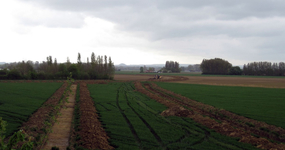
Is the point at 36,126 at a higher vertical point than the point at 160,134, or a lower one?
higher

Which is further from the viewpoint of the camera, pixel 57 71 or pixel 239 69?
pixel 239 69

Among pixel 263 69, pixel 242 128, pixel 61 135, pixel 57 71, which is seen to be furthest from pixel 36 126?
pixel 263 69

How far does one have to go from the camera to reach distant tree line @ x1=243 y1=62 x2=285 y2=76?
111m

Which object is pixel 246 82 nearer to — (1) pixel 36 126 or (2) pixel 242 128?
(2) pixel 242 128

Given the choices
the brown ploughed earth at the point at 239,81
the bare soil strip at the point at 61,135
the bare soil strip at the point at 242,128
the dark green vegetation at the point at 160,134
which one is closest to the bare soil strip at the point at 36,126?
the bare soil strip at the point at 61,135

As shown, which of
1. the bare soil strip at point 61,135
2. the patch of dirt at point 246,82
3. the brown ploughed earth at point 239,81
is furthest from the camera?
the brown ploughed earth at point 239,81

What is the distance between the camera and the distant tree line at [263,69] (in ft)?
365

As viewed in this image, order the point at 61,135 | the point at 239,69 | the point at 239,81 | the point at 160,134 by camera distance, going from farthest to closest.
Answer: the point at 239,69
the point at 239,81
the point at 160,134
the point at 61,135

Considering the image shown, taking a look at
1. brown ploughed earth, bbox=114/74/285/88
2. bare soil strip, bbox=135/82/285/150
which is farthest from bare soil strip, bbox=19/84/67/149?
brown ploughed earth, bbox=114/74/285/88

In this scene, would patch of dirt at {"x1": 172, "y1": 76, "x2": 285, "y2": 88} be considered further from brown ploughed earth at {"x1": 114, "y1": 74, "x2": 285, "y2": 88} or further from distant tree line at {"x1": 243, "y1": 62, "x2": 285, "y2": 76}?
distant tree line at {"x1": 243, "y1": 62, "x2": 285, "y2": 76}

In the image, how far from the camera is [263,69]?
12200 centimetres

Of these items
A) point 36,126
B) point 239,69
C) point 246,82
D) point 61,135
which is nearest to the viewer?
point 61,135

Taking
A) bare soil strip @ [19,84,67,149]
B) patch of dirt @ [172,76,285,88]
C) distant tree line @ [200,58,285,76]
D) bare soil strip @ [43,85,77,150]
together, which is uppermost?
distant tree line @ [200,58,285,76]

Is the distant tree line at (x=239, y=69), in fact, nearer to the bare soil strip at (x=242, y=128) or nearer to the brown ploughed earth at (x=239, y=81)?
the brown ploughed earth at (x=239, y=81)
